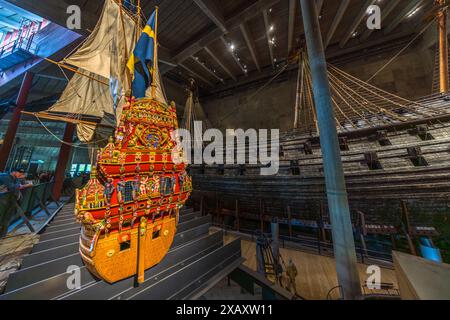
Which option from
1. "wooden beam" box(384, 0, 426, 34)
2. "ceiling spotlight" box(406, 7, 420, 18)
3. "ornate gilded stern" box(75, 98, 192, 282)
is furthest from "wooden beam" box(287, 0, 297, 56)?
"ornate gilded stern" box(75, 98, 192, 282)

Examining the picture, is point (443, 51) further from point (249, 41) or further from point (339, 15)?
point (249, 41)

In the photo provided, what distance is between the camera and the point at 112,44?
357 cm

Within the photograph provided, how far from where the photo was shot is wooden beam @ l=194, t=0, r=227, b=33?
153 inches

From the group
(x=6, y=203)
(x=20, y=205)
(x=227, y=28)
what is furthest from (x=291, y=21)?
(x=20, y=205)

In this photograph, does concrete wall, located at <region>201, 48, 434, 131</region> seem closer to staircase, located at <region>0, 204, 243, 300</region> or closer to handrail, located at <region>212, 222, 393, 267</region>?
handrail, located at <region>212, 222, 393, 267</region>

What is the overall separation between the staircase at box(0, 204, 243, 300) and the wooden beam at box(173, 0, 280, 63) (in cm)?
593

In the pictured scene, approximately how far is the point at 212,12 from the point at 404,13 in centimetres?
674

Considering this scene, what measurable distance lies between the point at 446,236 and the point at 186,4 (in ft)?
26.3

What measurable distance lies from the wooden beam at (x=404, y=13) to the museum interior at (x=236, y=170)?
0.11 feet

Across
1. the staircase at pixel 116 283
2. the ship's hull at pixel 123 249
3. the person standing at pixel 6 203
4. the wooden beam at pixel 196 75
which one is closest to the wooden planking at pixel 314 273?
the staircase at pixel 116 283

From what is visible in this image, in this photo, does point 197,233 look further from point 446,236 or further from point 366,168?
point 446,236

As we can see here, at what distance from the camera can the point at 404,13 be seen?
509 centimetres

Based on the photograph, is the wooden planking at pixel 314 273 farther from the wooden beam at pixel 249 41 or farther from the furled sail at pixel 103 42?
the wooden beam at pixel 249 41
